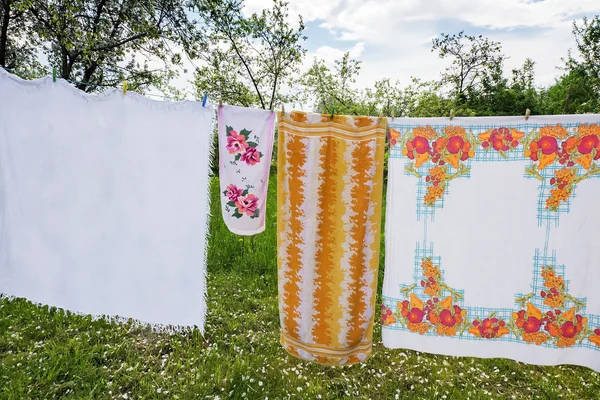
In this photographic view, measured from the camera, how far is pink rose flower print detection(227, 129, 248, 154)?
1993mm

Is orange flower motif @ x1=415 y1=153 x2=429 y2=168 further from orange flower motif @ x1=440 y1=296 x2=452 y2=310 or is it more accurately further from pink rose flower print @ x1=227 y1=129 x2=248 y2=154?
pink rose flower print @ x1=227 y1=129 x2=248 y2=154

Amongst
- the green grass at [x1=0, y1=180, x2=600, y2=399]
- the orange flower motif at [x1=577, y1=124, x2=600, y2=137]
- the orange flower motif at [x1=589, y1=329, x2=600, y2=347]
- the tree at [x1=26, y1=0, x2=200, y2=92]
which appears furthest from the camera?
the tree at [x1=26, y1=0, x2=200, y2=92]

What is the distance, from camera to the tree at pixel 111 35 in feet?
14.4

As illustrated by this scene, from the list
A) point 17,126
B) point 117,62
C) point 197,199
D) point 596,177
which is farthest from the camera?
point 117,62

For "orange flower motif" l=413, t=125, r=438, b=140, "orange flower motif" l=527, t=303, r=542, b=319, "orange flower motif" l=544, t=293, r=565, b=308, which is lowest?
"orange flower motif" l=527, t=303, r=542, b=319

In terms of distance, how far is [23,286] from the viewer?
224 centimetres

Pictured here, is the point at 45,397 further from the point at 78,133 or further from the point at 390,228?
the point at 390,228

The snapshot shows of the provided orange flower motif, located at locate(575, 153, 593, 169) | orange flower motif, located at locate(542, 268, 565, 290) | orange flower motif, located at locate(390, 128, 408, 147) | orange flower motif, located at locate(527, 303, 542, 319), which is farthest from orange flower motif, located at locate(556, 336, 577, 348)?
orange flower motif, located at locate(390, 128, 408, 147)

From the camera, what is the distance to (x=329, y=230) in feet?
6.28

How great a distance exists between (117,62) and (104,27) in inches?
31.0

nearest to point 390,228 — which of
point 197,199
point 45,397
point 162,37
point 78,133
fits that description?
point 197,199

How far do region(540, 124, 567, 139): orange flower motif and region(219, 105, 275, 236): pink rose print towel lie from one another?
53.1 inches

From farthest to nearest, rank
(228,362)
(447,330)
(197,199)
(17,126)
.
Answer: (228,362) → (17,126) → (197,199) → (447,330)

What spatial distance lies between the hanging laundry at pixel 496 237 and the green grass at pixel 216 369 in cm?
56
